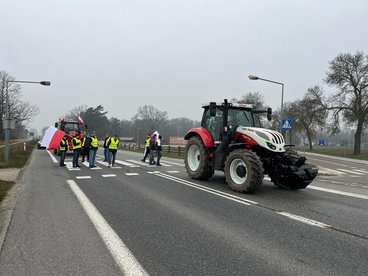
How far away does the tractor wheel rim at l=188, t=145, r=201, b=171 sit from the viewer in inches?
437

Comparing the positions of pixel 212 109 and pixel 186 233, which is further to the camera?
pixel 212 109

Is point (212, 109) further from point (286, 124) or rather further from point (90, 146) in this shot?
point (286, 124)

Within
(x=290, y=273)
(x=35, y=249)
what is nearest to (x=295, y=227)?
(x=290, y=273)

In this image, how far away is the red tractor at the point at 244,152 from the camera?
807cm

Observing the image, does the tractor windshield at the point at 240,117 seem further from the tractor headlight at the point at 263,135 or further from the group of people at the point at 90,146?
the group of people at the point at 90,146

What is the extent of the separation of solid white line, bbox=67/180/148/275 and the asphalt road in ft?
0.04

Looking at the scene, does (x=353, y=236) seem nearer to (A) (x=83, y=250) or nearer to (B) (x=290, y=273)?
(B) (x=290, y=273)

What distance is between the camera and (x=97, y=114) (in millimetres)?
96938

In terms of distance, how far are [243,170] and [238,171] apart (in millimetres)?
212

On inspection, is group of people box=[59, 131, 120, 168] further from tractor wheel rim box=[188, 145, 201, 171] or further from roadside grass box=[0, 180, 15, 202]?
tractor wheel rim box=[188, 145, 201, 171]

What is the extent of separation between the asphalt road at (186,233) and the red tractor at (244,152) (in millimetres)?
501

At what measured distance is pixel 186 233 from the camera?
16.3 feet

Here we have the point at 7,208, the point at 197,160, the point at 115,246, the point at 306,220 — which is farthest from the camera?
the point at 197,160

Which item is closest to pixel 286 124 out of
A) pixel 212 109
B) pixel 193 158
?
pixel 193 158
